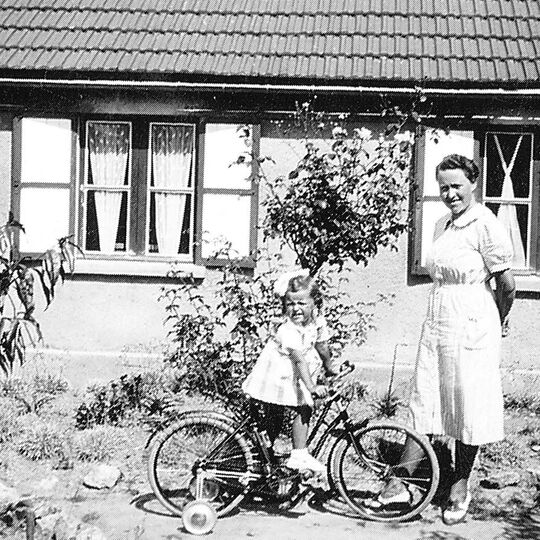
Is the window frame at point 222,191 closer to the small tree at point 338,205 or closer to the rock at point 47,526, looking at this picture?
the small tree at point 338,205

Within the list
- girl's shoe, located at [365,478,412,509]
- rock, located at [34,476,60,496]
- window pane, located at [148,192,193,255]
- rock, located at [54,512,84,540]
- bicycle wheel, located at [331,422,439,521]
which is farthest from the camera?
window pane, located at [148,192,193,255]

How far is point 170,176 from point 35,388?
2598 millimetres

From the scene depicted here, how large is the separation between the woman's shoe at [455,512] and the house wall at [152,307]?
10.7 ft

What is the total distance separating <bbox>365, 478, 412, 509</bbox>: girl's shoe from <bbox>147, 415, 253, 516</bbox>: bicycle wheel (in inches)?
32.8

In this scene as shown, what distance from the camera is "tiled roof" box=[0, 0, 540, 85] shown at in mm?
8734

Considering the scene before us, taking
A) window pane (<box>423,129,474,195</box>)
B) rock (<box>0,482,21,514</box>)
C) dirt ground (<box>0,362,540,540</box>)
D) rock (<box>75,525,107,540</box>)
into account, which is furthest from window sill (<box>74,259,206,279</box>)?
rock (<box>75,525,107,540</box>)

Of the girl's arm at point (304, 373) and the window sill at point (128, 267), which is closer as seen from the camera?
the girl's arm at point (304, 373)

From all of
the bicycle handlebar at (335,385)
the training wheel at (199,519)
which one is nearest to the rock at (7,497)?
the training wheel at (199,519)

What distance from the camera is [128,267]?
904 cm

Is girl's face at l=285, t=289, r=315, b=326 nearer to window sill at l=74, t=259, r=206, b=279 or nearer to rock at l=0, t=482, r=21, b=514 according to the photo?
rock at l=0, t=482, r=21, b=514

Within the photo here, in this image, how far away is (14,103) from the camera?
361 inches

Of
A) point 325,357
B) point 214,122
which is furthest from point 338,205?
point 214,122

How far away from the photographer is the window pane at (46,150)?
9156 mm

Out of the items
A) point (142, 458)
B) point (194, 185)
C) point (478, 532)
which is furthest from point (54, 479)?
point (194, 185)
